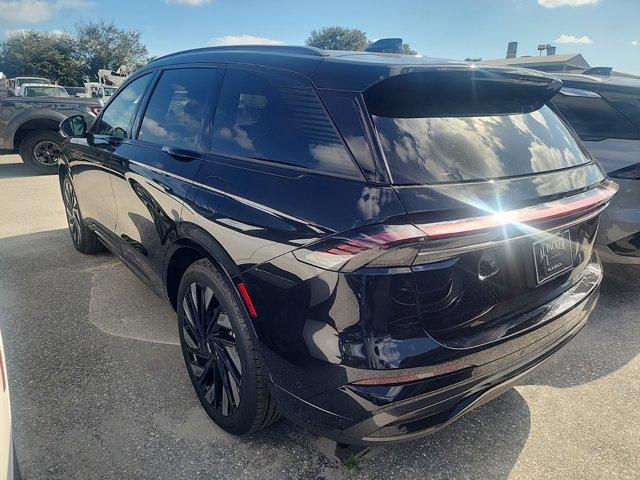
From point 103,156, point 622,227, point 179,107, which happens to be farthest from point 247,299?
point 622,227

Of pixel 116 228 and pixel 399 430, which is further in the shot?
pixel 116 228

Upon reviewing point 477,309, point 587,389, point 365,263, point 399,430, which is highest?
point 365,263

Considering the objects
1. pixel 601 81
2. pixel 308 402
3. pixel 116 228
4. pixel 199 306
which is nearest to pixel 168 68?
pixel 116 228

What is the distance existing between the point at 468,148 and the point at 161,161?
1664mm

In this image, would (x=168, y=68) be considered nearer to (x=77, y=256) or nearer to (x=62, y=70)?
(x=77, y=256)

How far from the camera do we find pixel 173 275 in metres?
2.65

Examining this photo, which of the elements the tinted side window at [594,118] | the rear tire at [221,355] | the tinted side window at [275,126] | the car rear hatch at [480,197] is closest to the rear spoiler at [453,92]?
the car rear hatch at [480,197]

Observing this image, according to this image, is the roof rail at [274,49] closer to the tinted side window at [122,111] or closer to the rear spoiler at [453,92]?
the rear spoiler at [453,92]

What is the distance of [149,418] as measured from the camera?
233 centimetres

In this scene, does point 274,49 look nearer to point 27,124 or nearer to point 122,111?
point 122,111

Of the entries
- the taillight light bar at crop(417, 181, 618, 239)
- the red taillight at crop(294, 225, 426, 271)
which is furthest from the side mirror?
the taillight light bar at crop(417, 181, 618, 239)

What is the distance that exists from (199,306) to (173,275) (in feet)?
1.61

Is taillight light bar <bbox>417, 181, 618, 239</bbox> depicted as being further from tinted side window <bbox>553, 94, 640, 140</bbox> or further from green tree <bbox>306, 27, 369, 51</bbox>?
green tree <bbox>306, 27, 369, 51</bbox>

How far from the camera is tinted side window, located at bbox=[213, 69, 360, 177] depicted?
1.70 metres
